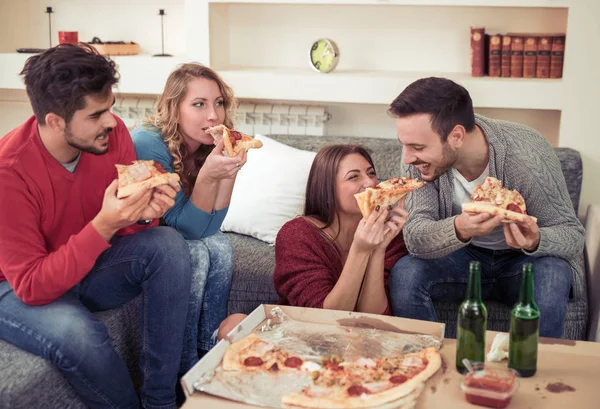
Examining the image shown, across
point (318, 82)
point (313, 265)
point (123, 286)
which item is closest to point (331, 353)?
point (313, 265)

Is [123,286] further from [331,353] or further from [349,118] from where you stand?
[349,118]

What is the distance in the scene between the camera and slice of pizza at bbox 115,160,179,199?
2.14 metres

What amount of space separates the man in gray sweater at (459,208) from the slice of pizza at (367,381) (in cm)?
65

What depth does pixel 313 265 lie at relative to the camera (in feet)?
8.23

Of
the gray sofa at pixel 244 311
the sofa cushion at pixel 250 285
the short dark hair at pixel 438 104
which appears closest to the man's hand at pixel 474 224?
the short dark hair at pixel 438 104

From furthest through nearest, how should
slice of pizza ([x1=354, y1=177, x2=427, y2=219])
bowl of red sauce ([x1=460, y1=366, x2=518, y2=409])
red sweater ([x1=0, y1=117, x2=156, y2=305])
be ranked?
slice of pizza ([x1=354, y1=177, x2=427, y2=219]) → red sweater ([x1=0, y1=117, x2=156, y2=305]) → bowl of red sauce ([x1=460, y1=366, x2=518, y2=409])

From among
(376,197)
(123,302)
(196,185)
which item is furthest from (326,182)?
(123,302)

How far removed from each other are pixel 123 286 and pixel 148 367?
262 mm

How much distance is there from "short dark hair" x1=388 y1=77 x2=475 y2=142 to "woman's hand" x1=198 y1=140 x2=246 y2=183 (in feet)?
1.79

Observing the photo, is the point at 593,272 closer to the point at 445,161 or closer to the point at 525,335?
the point at 445,161

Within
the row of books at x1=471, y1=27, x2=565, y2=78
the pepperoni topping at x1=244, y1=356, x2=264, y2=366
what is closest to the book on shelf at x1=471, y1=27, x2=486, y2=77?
the row of books at x1=471, y1=27, x2=565, y2=78

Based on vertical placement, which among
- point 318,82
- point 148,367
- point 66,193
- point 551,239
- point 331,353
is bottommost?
point 148,367

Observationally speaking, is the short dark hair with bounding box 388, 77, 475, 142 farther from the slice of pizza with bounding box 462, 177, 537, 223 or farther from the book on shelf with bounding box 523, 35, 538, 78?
the book on shelf with bounding box 523, 35, 538, 78

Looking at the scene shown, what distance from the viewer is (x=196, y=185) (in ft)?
8.83
